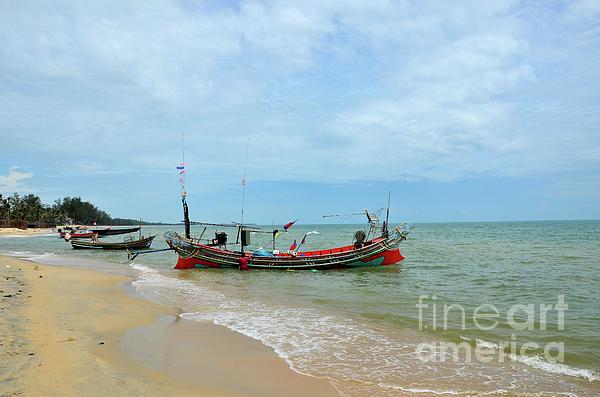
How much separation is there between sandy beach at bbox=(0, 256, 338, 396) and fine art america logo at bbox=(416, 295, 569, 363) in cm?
320

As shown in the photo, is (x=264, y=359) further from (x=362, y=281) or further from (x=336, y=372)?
(x=362, y=281)

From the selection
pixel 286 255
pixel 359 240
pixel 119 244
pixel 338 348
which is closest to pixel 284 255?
pixel 286 255

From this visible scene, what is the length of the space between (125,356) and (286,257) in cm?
1771

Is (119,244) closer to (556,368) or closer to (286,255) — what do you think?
(286,255)

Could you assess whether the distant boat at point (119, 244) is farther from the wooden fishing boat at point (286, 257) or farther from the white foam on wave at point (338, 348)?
the white foam on wave at point (338, 348)

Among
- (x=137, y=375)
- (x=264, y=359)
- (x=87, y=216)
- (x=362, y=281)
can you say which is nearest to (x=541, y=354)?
(x=264, y=359)

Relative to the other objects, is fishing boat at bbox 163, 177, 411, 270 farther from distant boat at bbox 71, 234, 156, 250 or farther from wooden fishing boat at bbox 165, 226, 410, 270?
distant boat at bbox 71, 234, 156, 250

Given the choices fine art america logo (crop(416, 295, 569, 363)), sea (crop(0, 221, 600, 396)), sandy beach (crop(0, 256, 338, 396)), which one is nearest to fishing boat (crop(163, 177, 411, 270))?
sea (crop(0, 221, 600, 396))

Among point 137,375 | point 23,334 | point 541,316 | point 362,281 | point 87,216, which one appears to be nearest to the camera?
point 137,375

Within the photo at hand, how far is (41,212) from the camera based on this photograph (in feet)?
403

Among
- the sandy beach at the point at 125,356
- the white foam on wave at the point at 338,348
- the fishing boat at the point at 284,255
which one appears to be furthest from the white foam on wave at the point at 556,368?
the fishing boat at the point at 284,255

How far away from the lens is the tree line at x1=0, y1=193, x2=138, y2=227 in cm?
10181

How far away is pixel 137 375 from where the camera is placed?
21.3ft

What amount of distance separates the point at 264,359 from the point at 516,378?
14.0 feet
